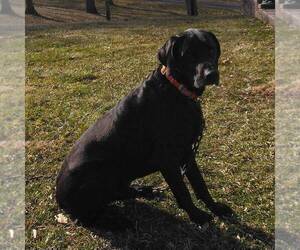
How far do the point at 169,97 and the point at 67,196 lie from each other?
141 centimetres

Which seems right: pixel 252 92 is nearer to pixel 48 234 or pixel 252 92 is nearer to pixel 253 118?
pixel 253 118

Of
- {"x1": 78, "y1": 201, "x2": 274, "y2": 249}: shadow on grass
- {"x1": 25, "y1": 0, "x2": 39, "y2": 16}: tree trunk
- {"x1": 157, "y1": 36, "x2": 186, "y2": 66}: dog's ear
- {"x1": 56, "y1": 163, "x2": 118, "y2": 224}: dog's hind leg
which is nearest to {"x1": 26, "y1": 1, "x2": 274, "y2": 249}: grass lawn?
{"x1": 78, "y1": 201, "x2": 274, "y2": 249}: shadow on grass

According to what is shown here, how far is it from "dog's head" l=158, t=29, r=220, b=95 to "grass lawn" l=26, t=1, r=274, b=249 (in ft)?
5.18

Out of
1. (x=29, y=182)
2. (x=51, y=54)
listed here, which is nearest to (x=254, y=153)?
(x=29, y=182)

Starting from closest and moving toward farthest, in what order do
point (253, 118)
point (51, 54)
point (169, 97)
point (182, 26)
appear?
point (169, 97), point (253, 118), point (51, 54), point (182, 26)

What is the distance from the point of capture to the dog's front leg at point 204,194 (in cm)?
507

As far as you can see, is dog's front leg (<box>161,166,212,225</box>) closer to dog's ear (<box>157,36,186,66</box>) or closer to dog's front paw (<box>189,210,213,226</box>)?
dog's front paw (<box>189,210,213,226</box>)

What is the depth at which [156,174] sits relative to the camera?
6.12m

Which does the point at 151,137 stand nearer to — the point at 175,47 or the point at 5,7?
the point at 175,47

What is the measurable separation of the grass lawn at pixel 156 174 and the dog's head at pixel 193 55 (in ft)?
5.18

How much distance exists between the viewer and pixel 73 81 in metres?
11.1

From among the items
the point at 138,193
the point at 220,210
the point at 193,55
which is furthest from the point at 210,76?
the point at 138,193

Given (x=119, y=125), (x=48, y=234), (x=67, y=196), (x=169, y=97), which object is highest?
(x=169, y=97)

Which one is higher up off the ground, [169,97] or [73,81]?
[169,97]
